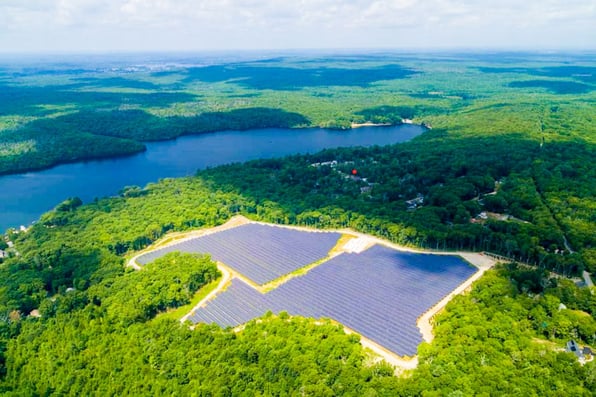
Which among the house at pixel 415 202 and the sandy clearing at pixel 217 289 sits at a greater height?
the house at pixel 415 202

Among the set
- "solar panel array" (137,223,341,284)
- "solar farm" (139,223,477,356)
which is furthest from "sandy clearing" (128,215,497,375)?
"solar panel array" (137,223,341,284)

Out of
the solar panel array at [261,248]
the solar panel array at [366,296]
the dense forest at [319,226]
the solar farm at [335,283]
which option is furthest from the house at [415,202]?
the solar panel array at [366,296]

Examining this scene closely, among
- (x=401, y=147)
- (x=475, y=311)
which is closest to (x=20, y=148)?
(x=401, y=147)

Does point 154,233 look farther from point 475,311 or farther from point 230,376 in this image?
point 475,311

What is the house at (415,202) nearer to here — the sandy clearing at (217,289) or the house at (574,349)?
the sandy clearing at (217,289)

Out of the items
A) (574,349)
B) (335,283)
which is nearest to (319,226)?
(335,283)

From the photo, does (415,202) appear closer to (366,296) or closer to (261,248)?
(261,248)

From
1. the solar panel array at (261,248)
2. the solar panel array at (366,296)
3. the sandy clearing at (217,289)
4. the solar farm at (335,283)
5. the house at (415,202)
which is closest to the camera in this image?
the solar panel array at (366,296)
